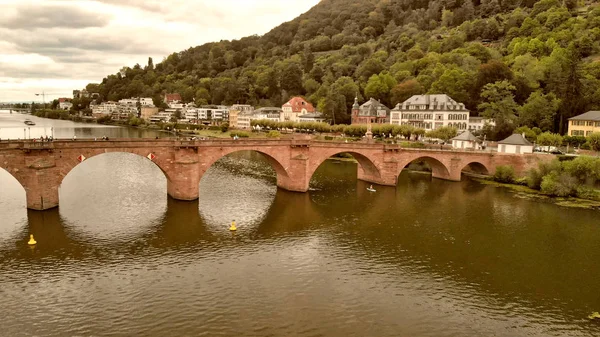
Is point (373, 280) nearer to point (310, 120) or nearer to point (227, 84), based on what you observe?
point (310, 120)

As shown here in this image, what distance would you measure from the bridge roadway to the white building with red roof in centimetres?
6960

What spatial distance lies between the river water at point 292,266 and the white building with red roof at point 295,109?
82.3 meters

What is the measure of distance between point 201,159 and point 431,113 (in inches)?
2507

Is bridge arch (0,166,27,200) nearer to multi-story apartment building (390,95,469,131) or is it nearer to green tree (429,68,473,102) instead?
multi-story apartment building (390,95,469,131)

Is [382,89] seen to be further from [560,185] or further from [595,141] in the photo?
[560,185]

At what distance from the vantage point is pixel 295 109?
134 meters

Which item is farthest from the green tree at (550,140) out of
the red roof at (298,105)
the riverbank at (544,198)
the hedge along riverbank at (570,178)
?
the red roof at (298,105)

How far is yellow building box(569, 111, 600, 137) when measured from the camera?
2872 inches

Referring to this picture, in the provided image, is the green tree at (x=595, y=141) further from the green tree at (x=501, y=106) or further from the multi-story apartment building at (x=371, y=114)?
the multi-story apartment building at (x=371, y=114)

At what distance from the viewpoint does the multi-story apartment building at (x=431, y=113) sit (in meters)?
93.8

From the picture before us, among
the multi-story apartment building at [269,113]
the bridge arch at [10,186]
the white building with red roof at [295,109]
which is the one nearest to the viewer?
the bridge arch at [10,186]

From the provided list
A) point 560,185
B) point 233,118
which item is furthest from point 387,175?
point 233,118

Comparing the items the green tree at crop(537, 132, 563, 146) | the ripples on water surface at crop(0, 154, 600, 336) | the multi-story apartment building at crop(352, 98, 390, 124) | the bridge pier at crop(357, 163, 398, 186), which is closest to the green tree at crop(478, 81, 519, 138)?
the green tree at crop(537, 132, 563, 146)

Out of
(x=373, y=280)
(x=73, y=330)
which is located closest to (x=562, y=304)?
(x=373, y=280)
